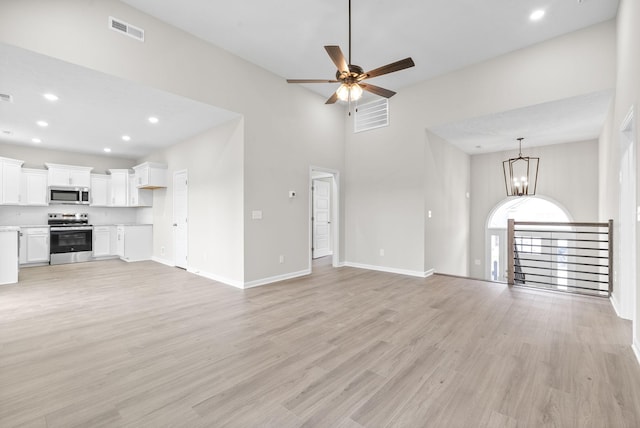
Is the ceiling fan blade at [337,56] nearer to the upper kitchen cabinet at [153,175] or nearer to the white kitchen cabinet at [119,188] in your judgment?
the upper kitchen cabinet at [153,175]

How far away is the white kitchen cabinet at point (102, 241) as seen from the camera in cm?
764

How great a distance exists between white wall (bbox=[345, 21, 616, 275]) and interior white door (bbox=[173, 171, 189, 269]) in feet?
11.9

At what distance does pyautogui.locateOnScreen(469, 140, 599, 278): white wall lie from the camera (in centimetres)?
662

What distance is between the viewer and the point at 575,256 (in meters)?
4.51

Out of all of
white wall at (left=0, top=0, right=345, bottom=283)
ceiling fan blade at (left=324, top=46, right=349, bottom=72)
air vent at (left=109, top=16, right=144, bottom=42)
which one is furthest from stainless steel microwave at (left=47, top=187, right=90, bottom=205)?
ceiling fan blade at (left=324, top=46, right=349, bottom=72)

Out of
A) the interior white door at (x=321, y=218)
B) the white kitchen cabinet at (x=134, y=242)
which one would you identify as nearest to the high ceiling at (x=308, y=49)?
the white kitchen cabinet at (x=134, y=242)

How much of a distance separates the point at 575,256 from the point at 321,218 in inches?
222

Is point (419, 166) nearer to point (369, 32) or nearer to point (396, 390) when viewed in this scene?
point (369, 32)

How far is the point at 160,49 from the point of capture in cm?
384

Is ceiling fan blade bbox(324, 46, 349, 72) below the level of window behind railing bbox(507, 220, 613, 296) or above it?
above

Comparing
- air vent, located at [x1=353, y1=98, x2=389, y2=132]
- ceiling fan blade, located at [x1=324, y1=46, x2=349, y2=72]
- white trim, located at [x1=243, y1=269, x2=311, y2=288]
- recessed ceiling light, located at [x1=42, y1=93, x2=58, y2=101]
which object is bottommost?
white trim, located at [x1=243, y1=269, x2=311, y2=288]

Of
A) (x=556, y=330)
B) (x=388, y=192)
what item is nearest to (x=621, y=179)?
(x=556, y=330)

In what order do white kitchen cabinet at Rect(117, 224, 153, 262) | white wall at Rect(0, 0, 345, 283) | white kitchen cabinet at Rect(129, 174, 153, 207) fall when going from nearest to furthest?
white wall at Rect(0, 0, 345, 283), white kitchen cabinet at Rect(117, 224, 153, 262), white kitchen cabinet at Rect(129, 174, 153, 207)

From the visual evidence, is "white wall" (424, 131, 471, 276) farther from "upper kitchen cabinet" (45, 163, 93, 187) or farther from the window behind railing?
"upper kitchen cabinet" (45, 163, 93, 187)
